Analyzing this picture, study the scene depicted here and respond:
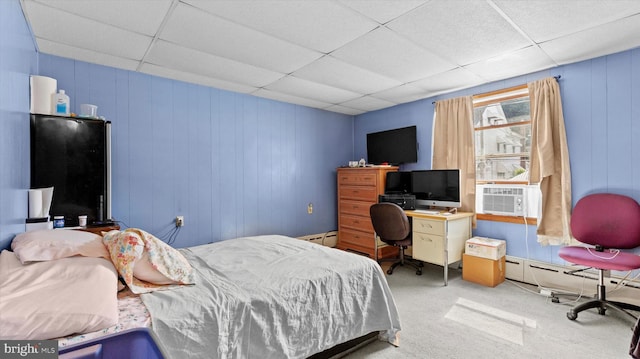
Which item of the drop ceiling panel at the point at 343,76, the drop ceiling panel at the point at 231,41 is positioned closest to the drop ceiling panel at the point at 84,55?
the drop ceiling panel at the point at 231,41

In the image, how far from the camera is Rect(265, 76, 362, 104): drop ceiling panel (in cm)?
366

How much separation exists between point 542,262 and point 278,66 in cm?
366

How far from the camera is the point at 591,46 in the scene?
2.72m

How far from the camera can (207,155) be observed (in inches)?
149

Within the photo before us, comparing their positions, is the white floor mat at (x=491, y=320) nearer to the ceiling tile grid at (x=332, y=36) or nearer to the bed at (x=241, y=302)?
the bed at (x=241, y=302)

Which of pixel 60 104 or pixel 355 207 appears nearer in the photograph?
pixel 60 104

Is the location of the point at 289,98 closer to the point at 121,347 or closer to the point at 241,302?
the point at 241,302

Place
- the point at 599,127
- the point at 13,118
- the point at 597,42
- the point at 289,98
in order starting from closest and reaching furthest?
the point at 13,118, the point at 597,42, the point at 599,127, the point at 289,98

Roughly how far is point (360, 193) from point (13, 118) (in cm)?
387

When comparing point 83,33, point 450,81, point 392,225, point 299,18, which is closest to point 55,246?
point 83,33

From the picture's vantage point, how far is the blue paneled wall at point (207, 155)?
10.3ft

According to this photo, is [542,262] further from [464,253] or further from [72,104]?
[72,104]

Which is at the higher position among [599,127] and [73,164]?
[599,127]

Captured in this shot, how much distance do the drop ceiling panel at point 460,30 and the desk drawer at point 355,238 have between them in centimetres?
271
